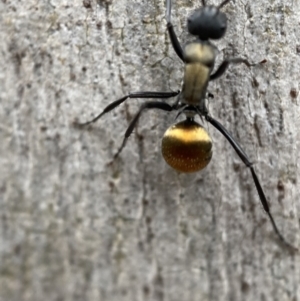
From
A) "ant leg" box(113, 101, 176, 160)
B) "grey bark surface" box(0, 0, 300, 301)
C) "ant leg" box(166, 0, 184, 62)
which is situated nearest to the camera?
"grey bark surface" box(0, 0, 300, 301)

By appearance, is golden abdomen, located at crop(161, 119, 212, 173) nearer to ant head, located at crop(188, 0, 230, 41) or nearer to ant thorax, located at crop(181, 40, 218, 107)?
ant thorax, located at crop(181, 40, 218, 107)

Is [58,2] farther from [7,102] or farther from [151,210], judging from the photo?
[151,210]

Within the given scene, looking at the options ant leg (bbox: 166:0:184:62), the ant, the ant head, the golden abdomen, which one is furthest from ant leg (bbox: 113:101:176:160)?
the ant head

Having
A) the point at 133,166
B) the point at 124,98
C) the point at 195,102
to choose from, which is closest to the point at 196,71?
the point at 195,102

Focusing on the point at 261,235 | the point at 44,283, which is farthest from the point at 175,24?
the point at 44,283

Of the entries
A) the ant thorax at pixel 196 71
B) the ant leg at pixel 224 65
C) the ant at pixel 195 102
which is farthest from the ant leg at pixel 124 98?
the ant leg at pixel 224 65

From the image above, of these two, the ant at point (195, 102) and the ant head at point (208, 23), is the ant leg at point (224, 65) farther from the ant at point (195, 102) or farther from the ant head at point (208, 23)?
the ant head at point (208, 23)

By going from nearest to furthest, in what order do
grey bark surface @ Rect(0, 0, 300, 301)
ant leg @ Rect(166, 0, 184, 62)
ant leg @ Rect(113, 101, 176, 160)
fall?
grey bark surface @ Rect(0, 0, 300, 301) < ant leg @ Rect(113, 101, 176, 160) < ant leg @ Rect(166, 0, 184, 62)
